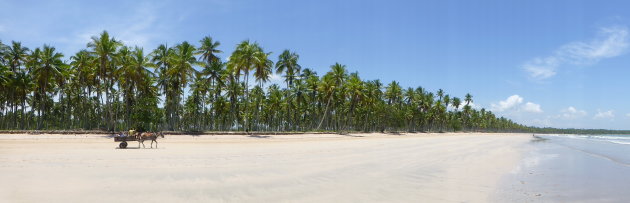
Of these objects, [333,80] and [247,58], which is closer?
[247,58]

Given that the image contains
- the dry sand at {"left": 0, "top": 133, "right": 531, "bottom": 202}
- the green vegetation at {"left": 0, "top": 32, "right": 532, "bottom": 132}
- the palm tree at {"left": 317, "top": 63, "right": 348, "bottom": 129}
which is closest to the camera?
the dry sand at {"left": 0, "top": 133, "right": 531, "bottom": 202}

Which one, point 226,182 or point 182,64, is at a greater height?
point 182,64

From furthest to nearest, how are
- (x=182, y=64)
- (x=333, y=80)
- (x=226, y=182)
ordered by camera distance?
1. (x=333, y=80)
2. (x=182, y=64)
3. (x=226, y=182)

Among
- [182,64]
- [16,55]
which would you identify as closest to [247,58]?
[182,64]

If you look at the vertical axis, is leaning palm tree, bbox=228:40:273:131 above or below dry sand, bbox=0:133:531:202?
Answer: above

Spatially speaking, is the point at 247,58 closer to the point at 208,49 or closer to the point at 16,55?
the point at 208,49

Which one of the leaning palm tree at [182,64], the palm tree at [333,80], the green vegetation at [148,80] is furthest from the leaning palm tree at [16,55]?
the palm tree at [333,80]

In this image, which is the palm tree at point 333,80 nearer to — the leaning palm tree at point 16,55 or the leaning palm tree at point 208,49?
the leaning palm tree at point 208,49

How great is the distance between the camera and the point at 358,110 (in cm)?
8919

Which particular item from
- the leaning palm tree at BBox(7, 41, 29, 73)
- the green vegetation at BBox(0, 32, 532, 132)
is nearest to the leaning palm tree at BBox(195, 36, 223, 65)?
the green vegetation at BBox(0, 32, 532, 132)

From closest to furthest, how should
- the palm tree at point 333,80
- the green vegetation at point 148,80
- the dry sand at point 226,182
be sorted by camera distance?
1. the dry sand at point 226,182
2. the green vegetation at point 148,80
3. the palm tree at point 333,80

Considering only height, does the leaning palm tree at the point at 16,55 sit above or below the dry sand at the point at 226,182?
above

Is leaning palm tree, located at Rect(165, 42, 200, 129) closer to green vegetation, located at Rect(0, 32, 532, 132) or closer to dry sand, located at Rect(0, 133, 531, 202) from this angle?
green vegetation, located at Rect(0, 32, 532, 132)

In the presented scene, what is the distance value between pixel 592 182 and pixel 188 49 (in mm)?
40327
